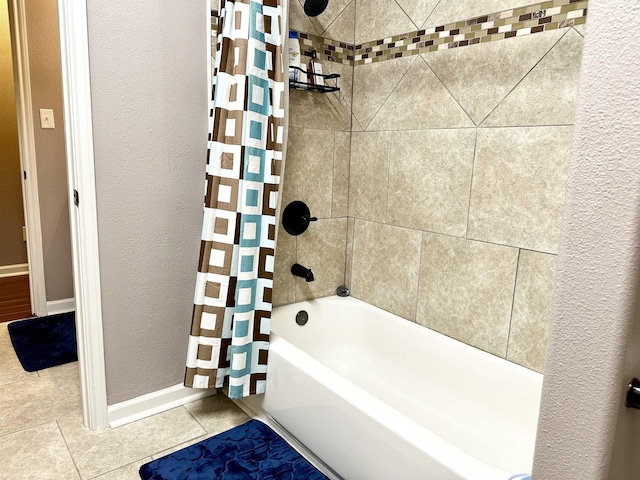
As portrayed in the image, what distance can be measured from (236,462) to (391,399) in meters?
0.73

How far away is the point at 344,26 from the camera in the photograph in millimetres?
2242

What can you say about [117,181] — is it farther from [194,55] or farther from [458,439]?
[458,439]

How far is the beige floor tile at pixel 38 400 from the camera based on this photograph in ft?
6.10

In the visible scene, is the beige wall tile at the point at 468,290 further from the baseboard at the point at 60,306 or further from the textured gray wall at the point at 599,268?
the baseboard at the point at 60,306

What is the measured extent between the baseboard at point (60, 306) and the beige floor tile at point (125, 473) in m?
1.69

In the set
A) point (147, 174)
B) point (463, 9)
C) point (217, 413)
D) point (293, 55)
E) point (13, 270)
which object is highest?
point (463, 9)

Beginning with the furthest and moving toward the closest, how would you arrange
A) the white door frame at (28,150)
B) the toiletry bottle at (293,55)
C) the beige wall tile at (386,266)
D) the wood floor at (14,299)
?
the wood floor at (14,299) < the white door frame at (28,150) < the beige wall tile at (386,266) < the toiletry bottle at (293,55)

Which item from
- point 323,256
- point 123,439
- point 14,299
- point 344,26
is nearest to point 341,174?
point 323,256

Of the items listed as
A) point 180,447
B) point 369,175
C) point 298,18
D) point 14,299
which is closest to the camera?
point 180,447

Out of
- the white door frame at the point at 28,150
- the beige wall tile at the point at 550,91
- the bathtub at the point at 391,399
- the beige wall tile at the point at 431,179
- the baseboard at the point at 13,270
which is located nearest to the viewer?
the bathtub at the point at 391,399

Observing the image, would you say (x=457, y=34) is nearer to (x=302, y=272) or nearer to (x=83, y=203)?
(x=302, y=272)

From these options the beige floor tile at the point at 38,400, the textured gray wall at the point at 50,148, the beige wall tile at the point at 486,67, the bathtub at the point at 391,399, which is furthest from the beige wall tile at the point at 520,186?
the textured gray wall at the point at 50,148

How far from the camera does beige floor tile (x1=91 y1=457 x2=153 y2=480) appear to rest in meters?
1.56

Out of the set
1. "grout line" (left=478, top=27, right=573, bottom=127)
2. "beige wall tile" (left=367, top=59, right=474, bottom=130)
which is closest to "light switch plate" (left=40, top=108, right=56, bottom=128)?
"beige wall tile" (left=367, top=59, right=474, bottom=130)
